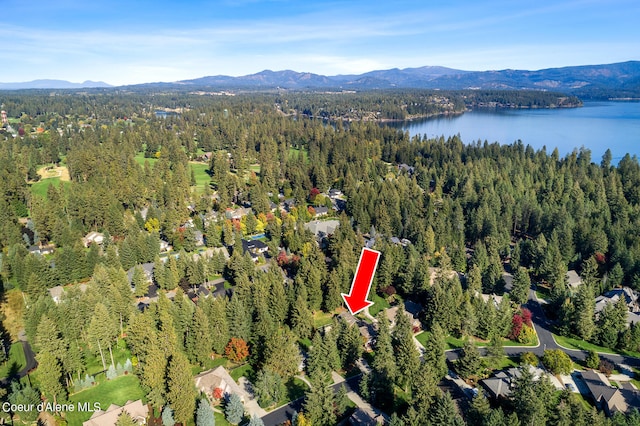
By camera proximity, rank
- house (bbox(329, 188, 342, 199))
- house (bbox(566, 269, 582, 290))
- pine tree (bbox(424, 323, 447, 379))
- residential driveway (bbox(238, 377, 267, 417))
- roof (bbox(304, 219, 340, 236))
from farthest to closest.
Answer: house (bbox(329, 188, 342, 199)) → roof (bbox(304, 219, 340, 236)) → house (bbox(566, 269, 582, 290)) → pine tree (bbox(424, 323, 447, 379)) → residential driveway (bbox(238, 377, 267, 417))

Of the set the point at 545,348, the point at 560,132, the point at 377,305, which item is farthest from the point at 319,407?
the point at 560,132

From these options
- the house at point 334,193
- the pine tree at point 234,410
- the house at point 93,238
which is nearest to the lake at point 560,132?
the house at point 334,193

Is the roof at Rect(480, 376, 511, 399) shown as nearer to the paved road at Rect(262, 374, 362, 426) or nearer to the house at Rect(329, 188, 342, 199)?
the paved road at Rect(262, 374, 362, 426)

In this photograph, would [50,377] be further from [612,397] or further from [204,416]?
[612,397]

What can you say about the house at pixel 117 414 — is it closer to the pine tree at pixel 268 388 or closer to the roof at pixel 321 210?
the pine tree at pixel 268 388

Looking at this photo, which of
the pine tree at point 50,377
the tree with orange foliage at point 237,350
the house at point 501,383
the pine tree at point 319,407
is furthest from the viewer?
the tree with orange foliage at point 237,350

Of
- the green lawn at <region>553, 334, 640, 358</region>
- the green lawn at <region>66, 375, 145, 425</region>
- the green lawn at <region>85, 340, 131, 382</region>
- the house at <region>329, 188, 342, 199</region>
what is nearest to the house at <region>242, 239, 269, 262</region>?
the green lawn at <region>85, 340, 131, 382</region>
